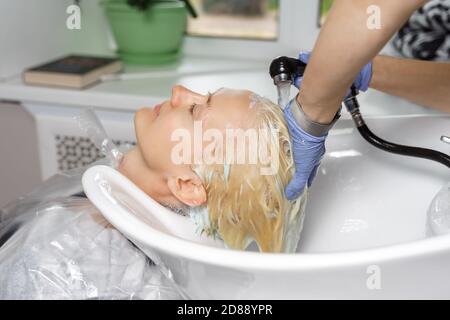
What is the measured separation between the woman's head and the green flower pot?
0.75 metres

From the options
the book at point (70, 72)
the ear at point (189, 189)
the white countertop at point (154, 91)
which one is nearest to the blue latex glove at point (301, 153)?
the ear at point (189, 189)

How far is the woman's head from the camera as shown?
0.80 meters

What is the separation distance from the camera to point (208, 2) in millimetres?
1704

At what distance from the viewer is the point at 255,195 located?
Answer: 31.4 inches

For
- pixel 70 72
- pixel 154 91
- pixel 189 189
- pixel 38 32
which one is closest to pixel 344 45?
pixel 189 189

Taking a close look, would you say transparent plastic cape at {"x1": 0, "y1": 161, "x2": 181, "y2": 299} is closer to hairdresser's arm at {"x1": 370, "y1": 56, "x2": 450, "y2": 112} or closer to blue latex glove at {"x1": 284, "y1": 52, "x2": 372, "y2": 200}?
blue latex glove at {"x1": 284, "y1": 52, "x2": 372, "y2": 200}

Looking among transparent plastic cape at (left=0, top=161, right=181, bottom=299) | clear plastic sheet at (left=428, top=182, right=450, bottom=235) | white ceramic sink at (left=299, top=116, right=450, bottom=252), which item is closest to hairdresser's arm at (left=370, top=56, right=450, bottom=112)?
white ceramic sink at (left=299, top=116, right=450, bottom=252)

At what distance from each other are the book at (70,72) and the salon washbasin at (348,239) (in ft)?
2.01

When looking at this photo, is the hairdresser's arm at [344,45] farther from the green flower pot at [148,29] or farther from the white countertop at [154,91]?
the green flower pot at [148,29]

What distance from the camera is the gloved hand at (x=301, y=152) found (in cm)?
79

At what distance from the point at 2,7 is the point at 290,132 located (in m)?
0.85

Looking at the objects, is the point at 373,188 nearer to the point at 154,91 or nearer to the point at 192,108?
the point at 192,108

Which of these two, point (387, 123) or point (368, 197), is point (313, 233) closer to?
point (368, 197)
